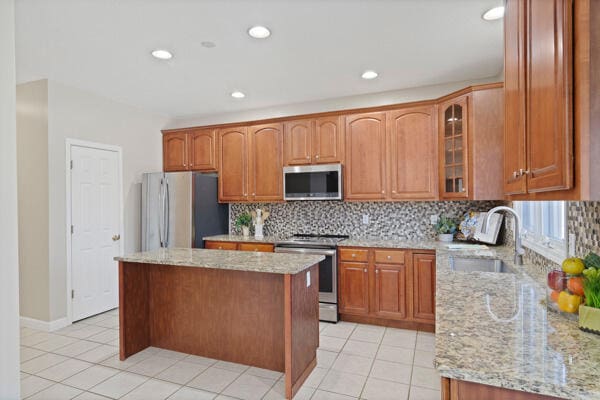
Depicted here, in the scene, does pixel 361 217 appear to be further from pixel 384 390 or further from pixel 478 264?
pixel 384 390

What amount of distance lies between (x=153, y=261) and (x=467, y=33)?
3.03 m

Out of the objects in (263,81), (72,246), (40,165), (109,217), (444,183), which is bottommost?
(72,246)

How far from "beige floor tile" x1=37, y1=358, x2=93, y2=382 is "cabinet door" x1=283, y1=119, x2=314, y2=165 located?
9.47 ft

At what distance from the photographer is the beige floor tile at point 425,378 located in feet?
7.86

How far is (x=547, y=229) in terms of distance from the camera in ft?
7.68

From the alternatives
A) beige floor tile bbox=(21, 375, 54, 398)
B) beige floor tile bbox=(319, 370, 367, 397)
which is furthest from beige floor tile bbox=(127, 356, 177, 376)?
beige floor tile bbox=(319, 370, 367, 397)

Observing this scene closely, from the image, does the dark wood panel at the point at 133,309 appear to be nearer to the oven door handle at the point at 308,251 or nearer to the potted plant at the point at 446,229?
the oven door handle at the point at 308,251

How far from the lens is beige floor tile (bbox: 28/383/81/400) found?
229cm

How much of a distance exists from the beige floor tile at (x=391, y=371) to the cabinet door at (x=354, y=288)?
883 millimetres

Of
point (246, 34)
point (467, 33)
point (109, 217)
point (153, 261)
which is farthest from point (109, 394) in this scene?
point (467, 33)

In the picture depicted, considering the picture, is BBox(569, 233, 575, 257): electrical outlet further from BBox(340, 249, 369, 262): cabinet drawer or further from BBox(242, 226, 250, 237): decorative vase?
BBox(242, 226, 250, 237): decorative vase

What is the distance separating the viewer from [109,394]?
7.61 feet

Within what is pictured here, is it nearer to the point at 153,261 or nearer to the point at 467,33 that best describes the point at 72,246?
the point at 153,261

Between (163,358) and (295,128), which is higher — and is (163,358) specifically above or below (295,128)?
below
